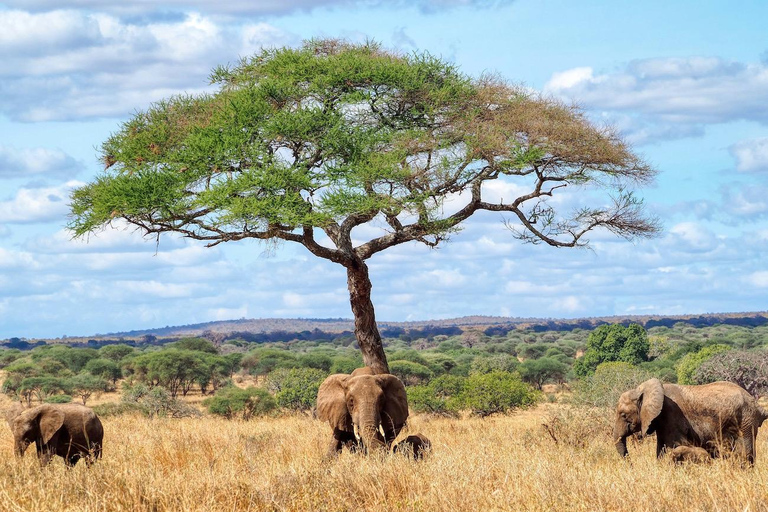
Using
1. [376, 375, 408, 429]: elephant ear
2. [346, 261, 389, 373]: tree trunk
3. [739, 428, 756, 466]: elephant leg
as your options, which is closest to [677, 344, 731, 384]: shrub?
[346, 261, 389, 373]: tree trunk

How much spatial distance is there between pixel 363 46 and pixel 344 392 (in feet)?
47.1

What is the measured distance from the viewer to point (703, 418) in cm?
1304

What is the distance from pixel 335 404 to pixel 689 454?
208 inches

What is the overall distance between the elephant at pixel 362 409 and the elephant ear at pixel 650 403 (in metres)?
3.64

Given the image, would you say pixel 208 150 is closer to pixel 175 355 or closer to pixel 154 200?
pixel 154 200

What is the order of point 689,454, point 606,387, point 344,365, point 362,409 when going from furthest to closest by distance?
point 344,365 → point 606,387 → point 362,409 → point 689,454

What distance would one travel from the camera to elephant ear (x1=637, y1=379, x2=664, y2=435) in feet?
42.0

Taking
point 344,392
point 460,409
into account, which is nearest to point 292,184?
point 344,392

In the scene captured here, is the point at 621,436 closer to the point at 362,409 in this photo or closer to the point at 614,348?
the point at 362,409

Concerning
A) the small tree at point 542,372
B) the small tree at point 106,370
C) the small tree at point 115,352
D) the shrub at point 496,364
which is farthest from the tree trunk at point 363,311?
the small tree at point 115,352

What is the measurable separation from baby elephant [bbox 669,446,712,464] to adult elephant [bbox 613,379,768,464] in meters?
0.29

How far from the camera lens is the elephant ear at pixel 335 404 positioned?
13914 mm

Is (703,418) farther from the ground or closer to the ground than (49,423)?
closer to the ground

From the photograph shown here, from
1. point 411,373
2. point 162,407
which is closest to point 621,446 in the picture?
point 162,407
